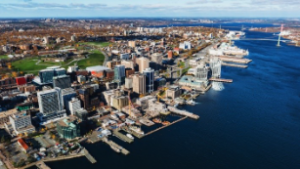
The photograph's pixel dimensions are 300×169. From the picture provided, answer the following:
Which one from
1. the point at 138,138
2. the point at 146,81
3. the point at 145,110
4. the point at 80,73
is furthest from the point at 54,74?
the point at 138,138

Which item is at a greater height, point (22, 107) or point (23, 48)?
point (23, 48)

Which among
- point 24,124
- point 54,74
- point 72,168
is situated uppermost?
point 54,74

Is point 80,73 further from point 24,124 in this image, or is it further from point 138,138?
point 138,138

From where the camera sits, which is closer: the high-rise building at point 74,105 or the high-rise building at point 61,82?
the high-rise building at point 74,105

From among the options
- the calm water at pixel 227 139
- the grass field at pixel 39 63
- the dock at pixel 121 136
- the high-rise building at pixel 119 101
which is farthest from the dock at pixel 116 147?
the grass field at pixel 39 63

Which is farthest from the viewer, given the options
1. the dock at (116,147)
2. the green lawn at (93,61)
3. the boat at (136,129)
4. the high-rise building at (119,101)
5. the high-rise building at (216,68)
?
the green lawn at (93,61)

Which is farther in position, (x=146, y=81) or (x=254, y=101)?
(x=146, y=81)

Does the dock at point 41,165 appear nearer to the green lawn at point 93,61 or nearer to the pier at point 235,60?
the green lawn at point 93,61
